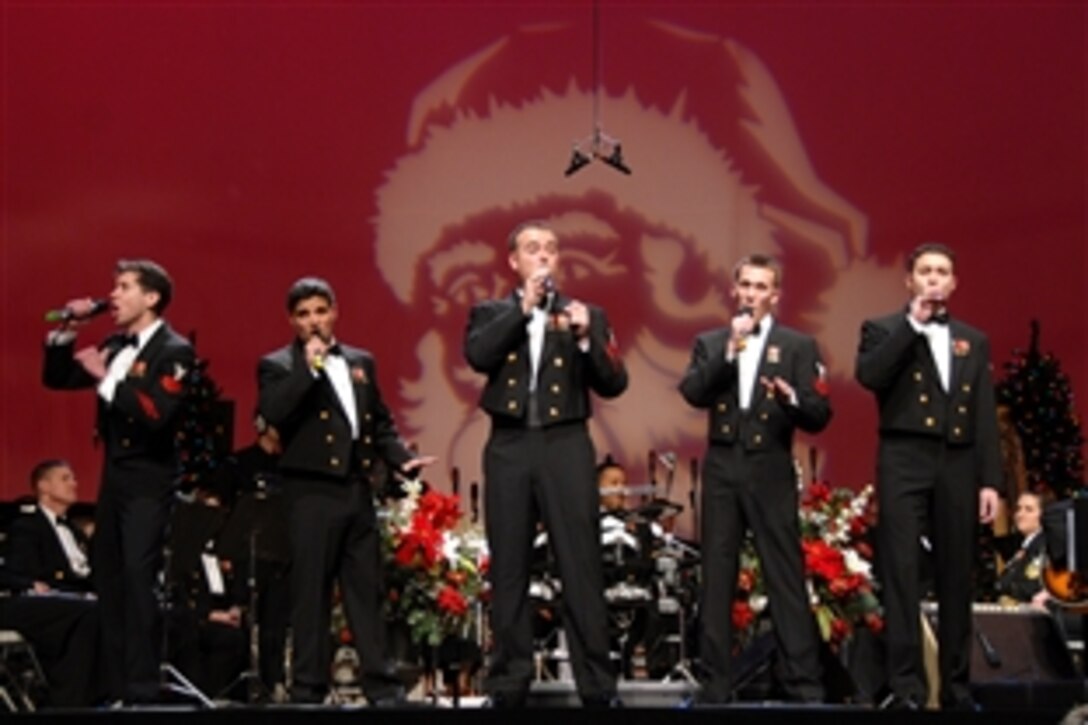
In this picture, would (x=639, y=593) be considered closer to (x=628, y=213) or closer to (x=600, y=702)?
(x=600, y=702)

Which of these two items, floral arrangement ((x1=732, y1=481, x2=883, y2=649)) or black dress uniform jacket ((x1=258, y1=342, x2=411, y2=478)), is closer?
black dress uniform jacket ((x1=258, y1=342, x2=411, y2=478))

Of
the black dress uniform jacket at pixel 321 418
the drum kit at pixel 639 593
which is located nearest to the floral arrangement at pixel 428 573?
the drum kit at pixel 639 593

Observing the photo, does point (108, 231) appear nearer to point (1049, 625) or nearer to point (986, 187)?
point (986, 187)

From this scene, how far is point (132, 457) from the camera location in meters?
7.27

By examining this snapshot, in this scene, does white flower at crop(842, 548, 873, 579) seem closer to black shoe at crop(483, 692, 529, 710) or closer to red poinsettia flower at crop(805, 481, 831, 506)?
red poinsettia flower at crop(805, 481, 831, 506)

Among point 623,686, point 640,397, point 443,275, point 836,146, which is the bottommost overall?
point 623,686

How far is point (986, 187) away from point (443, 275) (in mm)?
4122

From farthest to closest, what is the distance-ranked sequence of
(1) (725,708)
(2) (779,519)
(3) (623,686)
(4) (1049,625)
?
1. (4) (1049,625)
2. (3) (623,686)
3. (2) (779,519)
4. (1) (725,708)

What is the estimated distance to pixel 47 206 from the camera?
13367 mm

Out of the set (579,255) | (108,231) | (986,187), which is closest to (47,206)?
(108,231)

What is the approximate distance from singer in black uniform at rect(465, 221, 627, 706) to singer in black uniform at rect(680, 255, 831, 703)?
43 centimetres

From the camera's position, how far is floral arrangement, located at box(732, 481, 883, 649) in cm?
864

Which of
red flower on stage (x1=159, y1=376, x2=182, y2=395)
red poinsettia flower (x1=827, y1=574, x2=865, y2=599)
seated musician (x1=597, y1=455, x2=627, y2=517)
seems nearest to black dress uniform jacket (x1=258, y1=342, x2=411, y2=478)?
red flower on stage (x1=159, y1=376, x2=182, y2=395)

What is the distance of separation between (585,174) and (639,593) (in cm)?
555
